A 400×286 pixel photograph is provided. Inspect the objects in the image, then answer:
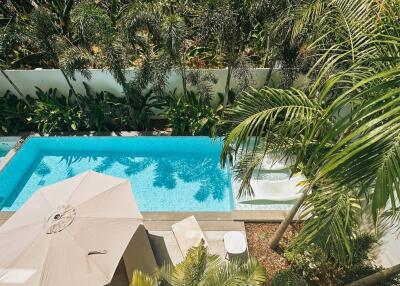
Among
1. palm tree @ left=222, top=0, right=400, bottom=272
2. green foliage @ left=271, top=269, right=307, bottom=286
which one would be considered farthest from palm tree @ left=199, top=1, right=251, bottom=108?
green foliage @ left=271, top=269, right=307, bottom=286

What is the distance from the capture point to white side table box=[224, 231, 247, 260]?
6.98 meters

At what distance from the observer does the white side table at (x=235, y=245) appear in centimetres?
698

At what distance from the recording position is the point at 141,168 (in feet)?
34.4

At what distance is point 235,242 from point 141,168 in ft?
15.0

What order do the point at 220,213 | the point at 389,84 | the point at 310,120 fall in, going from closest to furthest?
the point at 389,84 < the point at 310,120 < the point at 220,213

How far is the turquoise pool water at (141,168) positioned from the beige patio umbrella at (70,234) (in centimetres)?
280

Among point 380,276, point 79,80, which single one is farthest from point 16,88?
point 380,276

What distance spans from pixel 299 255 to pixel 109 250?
410cm

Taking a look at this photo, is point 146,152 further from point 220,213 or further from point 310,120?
point 310,120

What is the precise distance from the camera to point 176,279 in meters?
4.60

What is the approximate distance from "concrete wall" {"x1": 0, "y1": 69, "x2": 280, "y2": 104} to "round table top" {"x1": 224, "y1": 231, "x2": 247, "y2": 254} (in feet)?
18.5

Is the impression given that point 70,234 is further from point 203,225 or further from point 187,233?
point 203,225

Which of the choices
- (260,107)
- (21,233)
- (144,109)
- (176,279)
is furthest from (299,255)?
(144,109)

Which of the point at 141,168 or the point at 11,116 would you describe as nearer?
the point at 141,168
